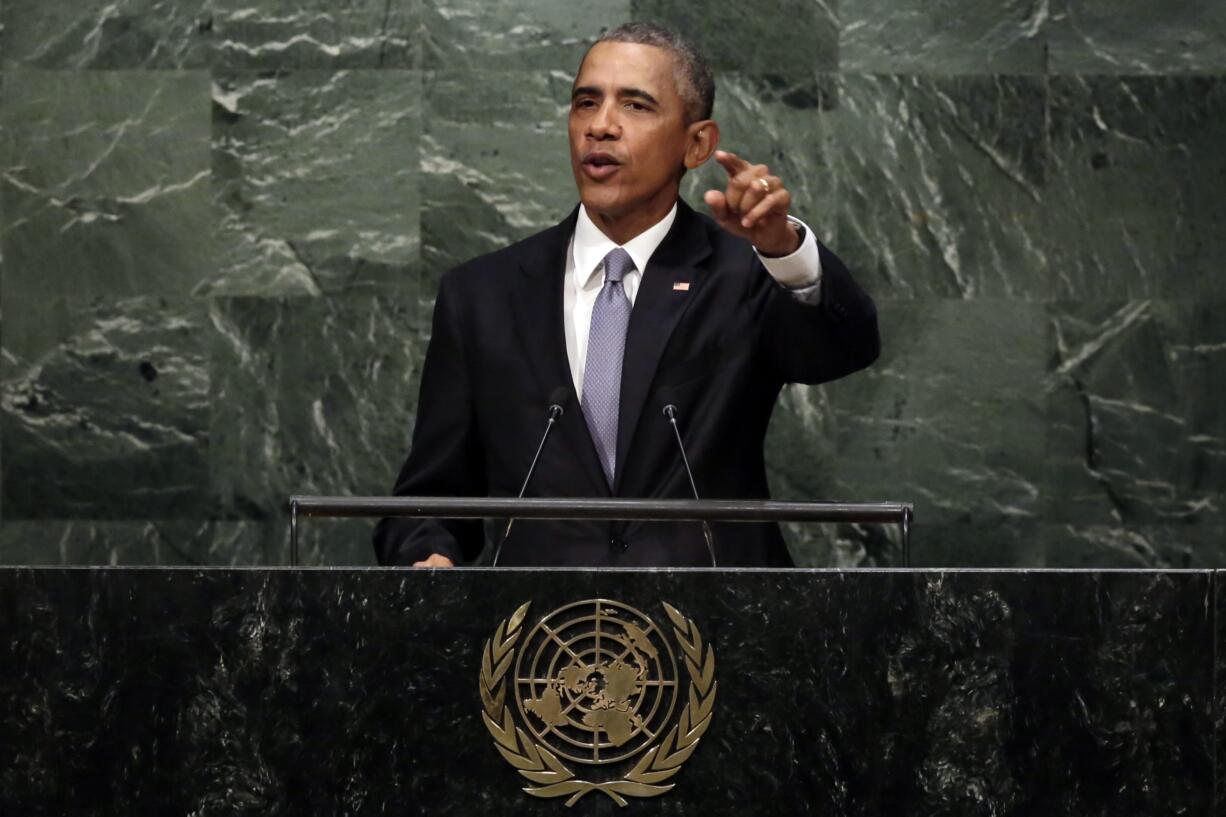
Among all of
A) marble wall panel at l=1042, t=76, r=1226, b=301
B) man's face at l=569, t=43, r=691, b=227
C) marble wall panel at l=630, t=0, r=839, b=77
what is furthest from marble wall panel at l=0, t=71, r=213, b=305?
marble wall panel at l=1042, t=76, r=1226, b=301

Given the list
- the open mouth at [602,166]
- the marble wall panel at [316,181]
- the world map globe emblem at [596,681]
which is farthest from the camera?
the marble wall panel at [316,181]

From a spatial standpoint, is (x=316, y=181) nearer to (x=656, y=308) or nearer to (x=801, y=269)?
(x=656, y=308)

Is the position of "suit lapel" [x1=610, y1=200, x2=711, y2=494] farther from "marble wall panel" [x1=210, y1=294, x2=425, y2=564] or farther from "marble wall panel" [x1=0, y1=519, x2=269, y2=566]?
"marble wall panel" [x1=0, y1=519, x2=269, y2=566]

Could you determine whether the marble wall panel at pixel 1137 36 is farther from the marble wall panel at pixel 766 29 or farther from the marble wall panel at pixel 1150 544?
the marble wall panel at pixel 1150 544

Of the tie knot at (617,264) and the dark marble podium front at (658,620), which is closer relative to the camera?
the dark marble podium front at (658,620)

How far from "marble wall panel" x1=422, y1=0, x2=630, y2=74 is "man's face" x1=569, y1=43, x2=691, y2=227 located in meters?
1.64

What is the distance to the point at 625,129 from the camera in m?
3.42

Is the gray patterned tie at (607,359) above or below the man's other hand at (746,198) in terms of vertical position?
below

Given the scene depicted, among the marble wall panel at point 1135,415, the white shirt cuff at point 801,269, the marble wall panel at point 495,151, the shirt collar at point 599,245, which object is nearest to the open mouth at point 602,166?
the shirt collar at point 599,245

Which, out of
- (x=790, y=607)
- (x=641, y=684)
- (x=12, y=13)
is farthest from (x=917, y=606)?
(x=12, y=13)

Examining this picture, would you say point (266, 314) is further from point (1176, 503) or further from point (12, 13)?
point (1176, 503)

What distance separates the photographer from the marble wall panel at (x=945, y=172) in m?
5.11

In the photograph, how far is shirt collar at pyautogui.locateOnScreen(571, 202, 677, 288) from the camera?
3.48m

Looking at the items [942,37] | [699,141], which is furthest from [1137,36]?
[699,141]
